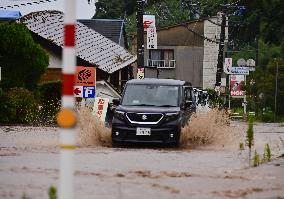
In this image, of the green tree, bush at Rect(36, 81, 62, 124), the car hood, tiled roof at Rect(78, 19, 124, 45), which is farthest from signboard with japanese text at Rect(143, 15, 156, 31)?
the car hood

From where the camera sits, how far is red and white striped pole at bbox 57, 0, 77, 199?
5.37 meters

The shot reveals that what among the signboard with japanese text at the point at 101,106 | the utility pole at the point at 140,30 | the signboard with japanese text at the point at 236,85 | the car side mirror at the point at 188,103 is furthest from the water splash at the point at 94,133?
the signboard with japanese text at the point at 236,85

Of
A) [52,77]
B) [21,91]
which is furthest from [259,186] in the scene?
[52,77]

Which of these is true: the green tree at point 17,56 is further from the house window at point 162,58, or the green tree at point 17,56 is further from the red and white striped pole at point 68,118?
the house window at point 162,58

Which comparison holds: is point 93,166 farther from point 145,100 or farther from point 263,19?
point 263,19

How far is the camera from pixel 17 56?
30.3 m

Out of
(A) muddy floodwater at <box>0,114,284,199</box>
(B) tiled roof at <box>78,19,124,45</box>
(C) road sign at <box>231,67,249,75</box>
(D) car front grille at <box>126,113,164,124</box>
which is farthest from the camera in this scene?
(B) tiled roof at <box>78,19,124,45</box>

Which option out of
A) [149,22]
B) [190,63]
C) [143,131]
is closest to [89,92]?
[143,131]

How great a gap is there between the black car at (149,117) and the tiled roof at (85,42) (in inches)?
740

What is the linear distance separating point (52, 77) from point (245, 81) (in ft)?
42.6

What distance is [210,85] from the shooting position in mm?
68875

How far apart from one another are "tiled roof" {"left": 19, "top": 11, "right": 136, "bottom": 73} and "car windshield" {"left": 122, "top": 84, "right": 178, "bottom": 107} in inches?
728

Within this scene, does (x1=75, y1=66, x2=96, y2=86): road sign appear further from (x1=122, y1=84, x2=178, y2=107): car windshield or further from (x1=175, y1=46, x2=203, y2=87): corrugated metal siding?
(x1=175, y1=46, x2=203, y2=87): corrugated metal siding

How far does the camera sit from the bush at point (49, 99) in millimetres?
30844
